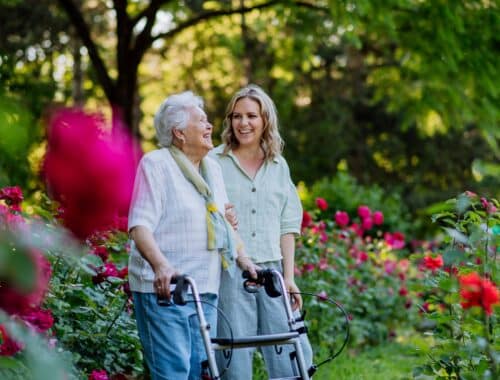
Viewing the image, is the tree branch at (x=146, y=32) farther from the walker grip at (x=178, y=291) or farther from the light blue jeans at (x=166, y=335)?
the walker grip at (x=178, y=291)

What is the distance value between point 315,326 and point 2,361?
15.1 ft

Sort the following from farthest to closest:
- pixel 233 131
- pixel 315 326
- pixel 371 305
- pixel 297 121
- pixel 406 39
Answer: pixel 297 121 → pixel 406 39 → pixel 371 305 → pixel 315 326 → pixel 233 131

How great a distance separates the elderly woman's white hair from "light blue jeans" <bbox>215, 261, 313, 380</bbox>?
2.29ft

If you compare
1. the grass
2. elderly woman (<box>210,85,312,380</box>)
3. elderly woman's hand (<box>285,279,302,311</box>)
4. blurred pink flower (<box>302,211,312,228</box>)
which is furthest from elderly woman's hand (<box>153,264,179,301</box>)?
blurred pink flower (<box>302,211,312,228</box>)

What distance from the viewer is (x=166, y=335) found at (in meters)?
3.09

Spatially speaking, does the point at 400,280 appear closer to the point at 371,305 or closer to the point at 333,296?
the point at 371,305

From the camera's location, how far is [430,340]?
298 inches

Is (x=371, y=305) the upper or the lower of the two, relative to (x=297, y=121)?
lower

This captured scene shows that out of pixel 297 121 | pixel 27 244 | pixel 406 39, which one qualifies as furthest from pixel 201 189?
pixel 297 121

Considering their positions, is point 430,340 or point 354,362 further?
point 430,340

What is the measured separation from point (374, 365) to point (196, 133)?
11.7ft

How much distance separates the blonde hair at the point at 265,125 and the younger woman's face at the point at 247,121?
0.03 metres

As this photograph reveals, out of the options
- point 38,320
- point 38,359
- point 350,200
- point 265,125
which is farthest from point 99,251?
point 350,200

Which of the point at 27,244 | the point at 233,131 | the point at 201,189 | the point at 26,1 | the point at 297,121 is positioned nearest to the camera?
the point at 27,244
